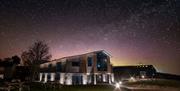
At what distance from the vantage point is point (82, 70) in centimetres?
4559

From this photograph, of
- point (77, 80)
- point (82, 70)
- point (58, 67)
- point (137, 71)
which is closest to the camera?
point (77, 80)

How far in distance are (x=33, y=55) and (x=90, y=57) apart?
56.5 feet

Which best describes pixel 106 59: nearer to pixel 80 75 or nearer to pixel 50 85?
pixel 80 75

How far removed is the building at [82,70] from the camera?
44.6 m

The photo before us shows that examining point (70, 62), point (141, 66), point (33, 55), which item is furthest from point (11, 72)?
point (141, 66)

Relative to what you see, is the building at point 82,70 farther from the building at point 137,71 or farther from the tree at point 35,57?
the building at point 137,71

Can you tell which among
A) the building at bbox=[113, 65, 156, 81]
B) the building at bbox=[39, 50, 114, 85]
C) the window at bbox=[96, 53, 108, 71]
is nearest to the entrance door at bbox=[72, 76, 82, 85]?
the building at bbox=[39, 50, 114, 85]

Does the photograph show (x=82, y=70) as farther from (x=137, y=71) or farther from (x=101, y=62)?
(x=137, y=71)

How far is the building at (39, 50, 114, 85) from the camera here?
44.6m

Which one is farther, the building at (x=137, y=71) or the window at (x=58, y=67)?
the building at (x=137, y=71)

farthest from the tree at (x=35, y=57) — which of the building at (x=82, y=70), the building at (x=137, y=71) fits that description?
the building at (x=137, y=71)

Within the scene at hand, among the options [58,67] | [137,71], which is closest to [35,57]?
[58,67]

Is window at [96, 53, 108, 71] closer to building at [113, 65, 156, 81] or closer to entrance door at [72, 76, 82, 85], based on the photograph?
entrance door at [72, 76, 82, 85]

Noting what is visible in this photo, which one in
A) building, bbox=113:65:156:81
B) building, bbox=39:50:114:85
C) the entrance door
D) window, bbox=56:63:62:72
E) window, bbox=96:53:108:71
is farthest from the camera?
building, bbox=113:65:156:81
